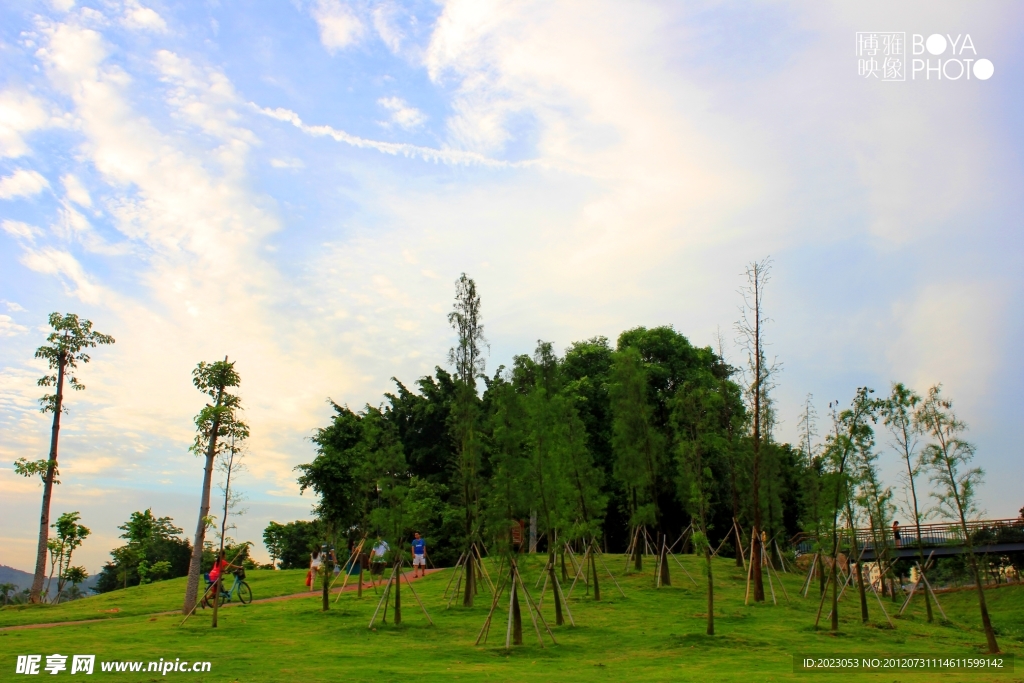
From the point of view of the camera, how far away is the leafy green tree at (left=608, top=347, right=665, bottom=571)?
32.7 metres

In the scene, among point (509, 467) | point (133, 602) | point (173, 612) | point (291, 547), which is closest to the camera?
point (509, 467)

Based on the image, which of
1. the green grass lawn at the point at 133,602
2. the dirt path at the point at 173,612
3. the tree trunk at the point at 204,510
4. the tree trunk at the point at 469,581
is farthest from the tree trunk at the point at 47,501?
the tree trunk at the point at 469,581

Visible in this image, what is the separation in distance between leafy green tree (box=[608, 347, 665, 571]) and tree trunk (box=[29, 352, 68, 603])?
85.2ft

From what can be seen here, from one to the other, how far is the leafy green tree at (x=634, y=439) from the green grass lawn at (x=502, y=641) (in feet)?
15.8

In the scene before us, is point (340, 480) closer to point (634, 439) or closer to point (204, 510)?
point (204, 510)

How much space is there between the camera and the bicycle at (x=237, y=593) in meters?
25.8

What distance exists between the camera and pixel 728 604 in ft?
86.3

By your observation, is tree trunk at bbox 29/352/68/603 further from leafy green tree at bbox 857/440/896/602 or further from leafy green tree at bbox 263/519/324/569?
leafy green tree at bbox 857/440/896/602

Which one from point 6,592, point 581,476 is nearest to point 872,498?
point 581,476

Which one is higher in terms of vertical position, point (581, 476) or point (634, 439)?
point (634, 439)

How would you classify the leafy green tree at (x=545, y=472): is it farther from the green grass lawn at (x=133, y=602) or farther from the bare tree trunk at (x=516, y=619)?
the green grass lawn at (x=133, y=602)

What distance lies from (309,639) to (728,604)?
1496cm

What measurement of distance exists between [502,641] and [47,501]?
82.7 ft

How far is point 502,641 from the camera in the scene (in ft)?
64.6
